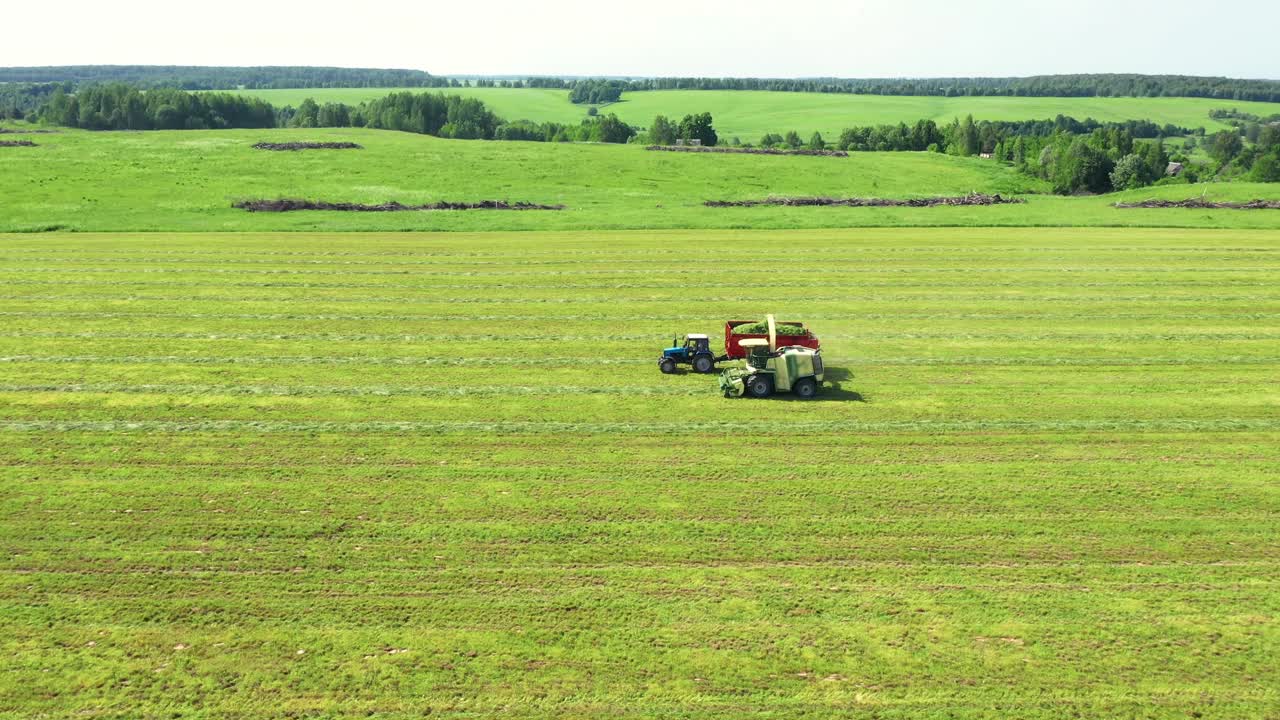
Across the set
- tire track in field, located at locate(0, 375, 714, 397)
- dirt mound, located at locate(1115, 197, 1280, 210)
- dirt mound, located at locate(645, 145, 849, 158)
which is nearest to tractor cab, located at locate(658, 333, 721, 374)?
tire track in field, located at locate(0, 375, 714, 397)

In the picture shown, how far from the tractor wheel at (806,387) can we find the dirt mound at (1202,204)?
172 ft

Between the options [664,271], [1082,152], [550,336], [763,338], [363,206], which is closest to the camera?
[763,338]

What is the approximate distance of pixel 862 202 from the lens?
235ft

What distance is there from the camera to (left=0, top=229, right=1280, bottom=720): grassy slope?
1574cm

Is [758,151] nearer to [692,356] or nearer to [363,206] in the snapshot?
[363,206]

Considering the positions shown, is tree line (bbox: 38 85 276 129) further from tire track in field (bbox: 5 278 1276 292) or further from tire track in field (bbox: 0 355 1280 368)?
tire track in field (bbox: 0 355 1280 368)

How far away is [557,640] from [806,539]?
6.21 meters

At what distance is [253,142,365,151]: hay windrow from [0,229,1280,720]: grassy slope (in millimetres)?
57740

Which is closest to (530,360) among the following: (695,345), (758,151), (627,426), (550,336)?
(550,336)

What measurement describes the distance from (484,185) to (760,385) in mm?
54218

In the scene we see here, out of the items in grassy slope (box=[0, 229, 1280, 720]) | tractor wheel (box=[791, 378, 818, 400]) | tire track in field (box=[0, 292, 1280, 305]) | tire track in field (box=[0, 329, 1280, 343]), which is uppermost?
tire track in field (box=[0, 292, 1280, 305])

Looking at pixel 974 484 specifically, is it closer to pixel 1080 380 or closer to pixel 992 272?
pixel 1080 380

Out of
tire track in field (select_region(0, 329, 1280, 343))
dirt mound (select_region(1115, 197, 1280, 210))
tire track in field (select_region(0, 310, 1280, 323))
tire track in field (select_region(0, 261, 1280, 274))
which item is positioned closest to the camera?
tire track in field (select_region(0, 329, 1280, 343))

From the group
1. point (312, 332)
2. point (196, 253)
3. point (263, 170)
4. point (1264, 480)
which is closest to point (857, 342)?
point (1264, 480)
